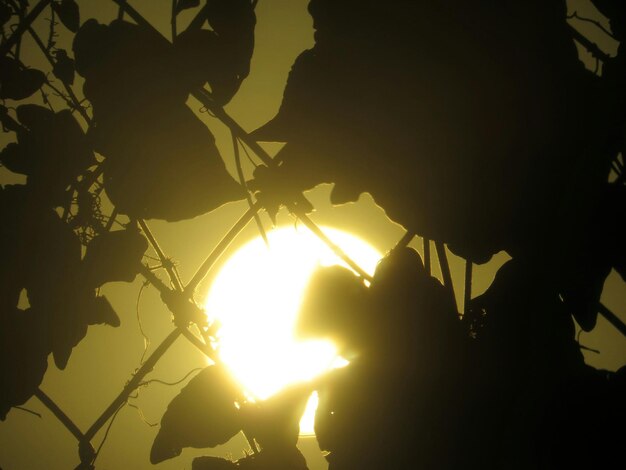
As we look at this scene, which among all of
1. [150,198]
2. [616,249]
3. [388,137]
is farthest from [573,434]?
[150,198]

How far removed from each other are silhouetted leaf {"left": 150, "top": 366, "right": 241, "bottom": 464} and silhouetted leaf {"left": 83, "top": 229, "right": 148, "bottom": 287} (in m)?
0.17

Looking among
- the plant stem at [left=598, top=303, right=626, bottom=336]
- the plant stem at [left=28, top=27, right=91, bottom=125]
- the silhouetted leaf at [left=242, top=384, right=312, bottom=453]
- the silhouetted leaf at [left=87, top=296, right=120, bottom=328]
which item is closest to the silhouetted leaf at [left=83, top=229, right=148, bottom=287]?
the silhouetted leaf at [left=87, top=296, right=120, bottom=328]

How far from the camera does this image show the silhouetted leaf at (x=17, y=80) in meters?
0.78

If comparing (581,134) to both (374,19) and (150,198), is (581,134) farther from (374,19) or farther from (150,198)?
(150,198)

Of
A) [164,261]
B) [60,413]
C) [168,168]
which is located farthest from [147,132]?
[60,413]

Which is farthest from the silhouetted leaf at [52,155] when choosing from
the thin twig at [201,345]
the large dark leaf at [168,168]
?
the thin twig at [201,345]

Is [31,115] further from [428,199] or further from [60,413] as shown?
[428,199]

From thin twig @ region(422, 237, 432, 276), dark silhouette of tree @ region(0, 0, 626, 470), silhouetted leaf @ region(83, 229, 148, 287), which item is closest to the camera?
dark silhouette of tree @ region(0, 0, 626, 470)

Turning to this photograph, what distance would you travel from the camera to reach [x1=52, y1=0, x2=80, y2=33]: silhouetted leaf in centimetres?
81

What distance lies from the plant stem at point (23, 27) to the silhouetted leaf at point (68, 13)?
0.04 m

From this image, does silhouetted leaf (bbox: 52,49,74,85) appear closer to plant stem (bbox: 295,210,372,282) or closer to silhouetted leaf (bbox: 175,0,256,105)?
silhouetted leaf (bbox: 175,0,256,105)

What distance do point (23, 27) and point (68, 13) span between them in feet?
0.24

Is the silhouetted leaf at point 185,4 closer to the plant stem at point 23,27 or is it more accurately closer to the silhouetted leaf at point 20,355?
the plant stem at point 23,27

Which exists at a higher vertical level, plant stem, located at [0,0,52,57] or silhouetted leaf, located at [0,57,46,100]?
plant stem, located at [0,0,52,57]
